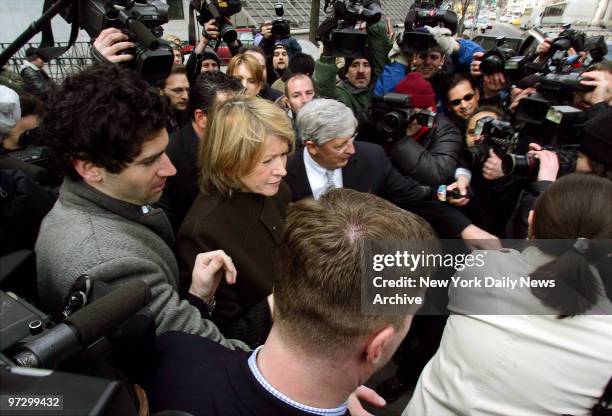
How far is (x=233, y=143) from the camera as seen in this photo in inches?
68.0

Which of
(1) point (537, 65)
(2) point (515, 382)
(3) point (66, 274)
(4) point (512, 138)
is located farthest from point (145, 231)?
(1) point (537, 65)

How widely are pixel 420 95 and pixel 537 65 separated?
121cm

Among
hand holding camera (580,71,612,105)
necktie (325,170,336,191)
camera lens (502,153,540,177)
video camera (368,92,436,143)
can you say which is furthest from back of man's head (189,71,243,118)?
hand holding camera (580,71,612,105)

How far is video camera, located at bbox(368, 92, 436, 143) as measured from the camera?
8.54 feet

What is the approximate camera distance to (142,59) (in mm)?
1812

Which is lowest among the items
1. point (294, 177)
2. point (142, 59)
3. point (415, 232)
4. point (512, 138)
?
point (294, 177)

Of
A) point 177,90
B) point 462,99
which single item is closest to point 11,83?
point 177,90

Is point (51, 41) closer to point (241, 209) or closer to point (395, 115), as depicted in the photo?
Result: point (241, 209)

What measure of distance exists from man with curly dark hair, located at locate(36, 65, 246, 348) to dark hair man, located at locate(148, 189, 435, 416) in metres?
0.39

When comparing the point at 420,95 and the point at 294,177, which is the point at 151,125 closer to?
the point at 294,177

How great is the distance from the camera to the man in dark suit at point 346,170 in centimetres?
223

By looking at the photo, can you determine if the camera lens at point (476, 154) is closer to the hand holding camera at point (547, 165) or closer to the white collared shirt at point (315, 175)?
the hand holding camera at point (547, 165)

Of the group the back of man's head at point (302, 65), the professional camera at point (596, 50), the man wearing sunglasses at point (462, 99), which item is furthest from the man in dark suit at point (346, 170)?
the back of man's head at point (302, 65)

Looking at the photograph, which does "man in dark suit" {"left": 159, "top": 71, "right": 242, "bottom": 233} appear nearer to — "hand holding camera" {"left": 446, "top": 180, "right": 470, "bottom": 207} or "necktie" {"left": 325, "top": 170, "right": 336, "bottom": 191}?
"necktie" {"left": 325, "top": 170, "right": 336, "bottom": 191}
